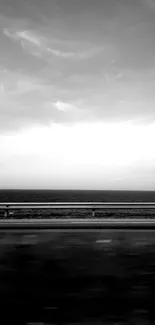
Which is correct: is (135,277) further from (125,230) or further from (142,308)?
(125,230)

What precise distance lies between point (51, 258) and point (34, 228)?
81.1 inches

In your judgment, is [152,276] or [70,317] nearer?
[70,317]

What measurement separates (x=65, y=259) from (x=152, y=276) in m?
1.47

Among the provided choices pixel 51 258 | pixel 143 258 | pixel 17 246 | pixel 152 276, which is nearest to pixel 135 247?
pixel 143 258

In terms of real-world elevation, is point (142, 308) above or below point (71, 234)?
below

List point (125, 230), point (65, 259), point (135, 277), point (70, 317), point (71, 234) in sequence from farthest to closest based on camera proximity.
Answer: point (125, 230)
point (71, 234)
point (65, 259)
point (135, 277)
point (70, 317)

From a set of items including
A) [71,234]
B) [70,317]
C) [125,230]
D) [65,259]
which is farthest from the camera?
[125,230]

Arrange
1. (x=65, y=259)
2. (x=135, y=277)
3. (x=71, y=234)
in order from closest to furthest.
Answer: (x=135, y=277), (x=65, y=259), (x=71, y=234)

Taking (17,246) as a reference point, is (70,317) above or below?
below

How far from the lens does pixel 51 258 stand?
210 inches

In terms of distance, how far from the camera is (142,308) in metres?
3.95

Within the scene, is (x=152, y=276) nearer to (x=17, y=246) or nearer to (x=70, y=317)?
(x=70, y=317)

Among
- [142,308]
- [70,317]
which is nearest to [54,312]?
[70,317]

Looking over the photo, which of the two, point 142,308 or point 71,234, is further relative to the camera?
point 71,234
